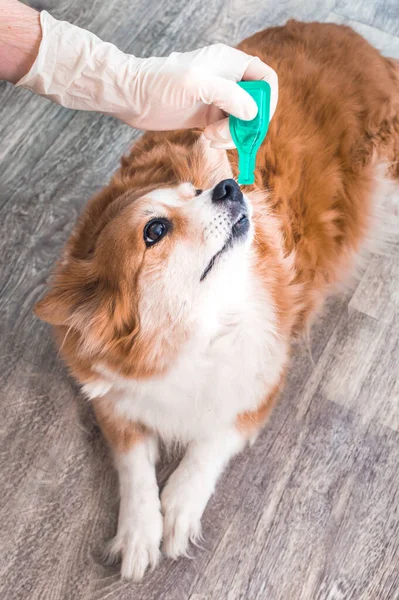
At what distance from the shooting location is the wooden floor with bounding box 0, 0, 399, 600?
2.13 m

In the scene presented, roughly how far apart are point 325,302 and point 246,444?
708 mm

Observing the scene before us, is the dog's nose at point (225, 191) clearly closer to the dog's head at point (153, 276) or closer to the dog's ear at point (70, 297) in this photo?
the dog's head at point (153, 276)

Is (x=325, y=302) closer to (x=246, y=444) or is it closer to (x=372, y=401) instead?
(x=372, y=401)

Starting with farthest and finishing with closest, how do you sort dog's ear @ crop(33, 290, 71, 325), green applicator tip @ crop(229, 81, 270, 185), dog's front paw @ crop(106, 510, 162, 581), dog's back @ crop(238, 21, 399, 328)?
dog's back @ crop(238, 21, 399, 328) → dog's front paw @ crop(106, 510, 162, 581) → green applicator tip @ crop(229, 81, 270, 185) → dog's ear @ crop(33, 290, 71, 325)

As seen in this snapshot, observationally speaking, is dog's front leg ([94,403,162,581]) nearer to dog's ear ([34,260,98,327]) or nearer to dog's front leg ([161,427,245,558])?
dog's front leg ([161,427,245,558])

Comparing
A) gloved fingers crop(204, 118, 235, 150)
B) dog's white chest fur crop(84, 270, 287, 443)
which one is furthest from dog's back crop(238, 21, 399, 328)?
dog's white chest fur crop(84, 270, 287, 443)

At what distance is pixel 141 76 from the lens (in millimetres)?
1965

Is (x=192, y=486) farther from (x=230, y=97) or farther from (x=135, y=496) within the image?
(x=230, y=97)

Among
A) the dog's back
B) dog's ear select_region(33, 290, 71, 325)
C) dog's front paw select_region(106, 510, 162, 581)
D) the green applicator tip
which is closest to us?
dog's ear select_region(33, 290, 71, 325)

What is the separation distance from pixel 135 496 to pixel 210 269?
0.89 meters

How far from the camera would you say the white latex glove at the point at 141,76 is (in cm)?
193

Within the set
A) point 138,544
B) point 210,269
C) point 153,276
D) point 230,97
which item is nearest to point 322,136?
point 230,97

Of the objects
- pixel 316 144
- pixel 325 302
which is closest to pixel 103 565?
pixel 325 302

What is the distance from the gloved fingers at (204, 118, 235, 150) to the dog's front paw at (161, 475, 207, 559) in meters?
1.18
